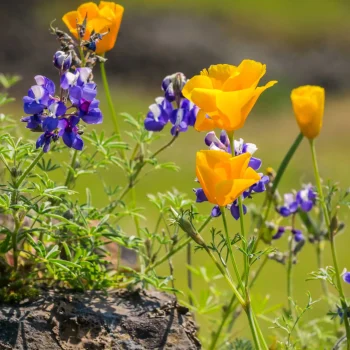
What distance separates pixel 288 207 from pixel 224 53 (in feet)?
21.3

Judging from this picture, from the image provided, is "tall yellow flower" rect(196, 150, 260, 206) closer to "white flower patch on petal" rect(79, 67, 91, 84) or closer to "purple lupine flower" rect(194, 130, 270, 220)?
"purple lupine flower" rect(194, 130, 270, 220)

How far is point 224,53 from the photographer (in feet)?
26.7

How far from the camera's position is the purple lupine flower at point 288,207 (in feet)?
5.71

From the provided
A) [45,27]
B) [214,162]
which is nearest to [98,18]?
[214,162]

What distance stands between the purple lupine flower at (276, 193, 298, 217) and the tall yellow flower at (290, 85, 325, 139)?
1.08 feet

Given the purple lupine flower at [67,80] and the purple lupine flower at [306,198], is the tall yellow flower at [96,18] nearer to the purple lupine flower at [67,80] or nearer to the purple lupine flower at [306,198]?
the purple lupine flower at [67,80]

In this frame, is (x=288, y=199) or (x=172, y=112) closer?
(x=172, y=112)

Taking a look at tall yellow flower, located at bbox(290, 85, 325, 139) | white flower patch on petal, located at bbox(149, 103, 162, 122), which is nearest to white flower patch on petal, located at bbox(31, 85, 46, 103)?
white flower patch on petal, located at bbox(149, 103, 162, 122)

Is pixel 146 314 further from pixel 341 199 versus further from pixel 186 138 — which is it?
pixel 186 138

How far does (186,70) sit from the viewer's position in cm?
791

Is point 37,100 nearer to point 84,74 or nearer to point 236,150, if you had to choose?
point 84,74

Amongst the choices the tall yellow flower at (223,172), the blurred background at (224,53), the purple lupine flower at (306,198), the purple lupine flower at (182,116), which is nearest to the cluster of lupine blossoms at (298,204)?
the purple lupine flower at (306,198)

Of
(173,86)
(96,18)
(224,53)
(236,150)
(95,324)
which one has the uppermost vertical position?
(224,53)

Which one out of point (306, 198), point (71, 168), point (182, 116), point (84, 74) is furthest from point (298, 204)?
point (84, 74)
